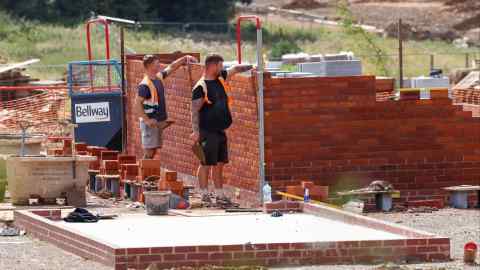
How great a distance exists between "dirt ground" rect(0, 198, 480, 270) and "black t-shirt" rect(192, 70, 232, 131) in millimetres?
1316

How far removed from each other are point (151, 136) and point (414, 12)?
6823cm

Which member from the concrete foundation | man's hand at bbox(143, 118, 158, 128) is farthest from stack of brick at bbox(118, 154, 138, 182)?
the concrete foundation

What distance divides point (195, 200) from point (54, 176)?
1.73 meters

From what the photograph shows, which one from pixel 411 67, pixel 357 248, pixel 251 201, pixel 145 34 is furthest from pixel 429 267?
pixel 145 34

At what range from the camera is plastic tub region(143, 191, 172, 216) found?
57.3 feet

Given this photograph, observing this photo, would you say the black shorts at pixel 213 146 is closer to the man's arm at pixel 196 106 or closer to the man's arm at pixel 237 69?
the man's arm at pixel 196 106

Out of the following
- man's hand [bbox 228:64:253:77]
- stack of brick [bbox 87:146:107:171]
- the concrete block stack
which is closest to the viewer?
man's hand [bbox 228:64:253:77]

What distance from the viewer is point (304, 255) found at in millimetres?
14180

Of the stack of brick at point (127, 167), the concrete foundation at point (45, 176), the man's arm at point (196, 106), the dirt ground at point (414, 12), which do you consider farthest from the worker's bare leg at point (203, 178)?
the dirt ground at point (414, 12)

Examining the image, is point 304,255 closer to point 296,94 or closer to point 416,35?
point 296,94

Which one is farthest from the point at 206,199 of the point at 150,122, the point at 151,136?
the point at 151,136

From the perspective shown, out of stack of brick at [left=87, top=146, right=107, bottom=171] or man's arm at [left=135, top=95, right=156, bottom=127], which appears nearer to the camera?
man's arm at [left=135, top=95, right=156, bottom=127]

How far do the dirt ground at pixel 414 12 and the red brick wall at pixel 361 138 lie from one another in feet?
186

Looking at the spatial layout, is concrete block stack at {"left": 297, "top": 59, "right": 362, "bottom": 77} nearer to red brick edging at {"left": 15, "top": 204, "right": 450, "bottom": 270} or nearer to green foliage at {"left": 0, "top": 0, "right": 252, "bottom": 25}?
red brick edging at {"left": 15, "top": 204, "right": 450, "bottom": 270}
